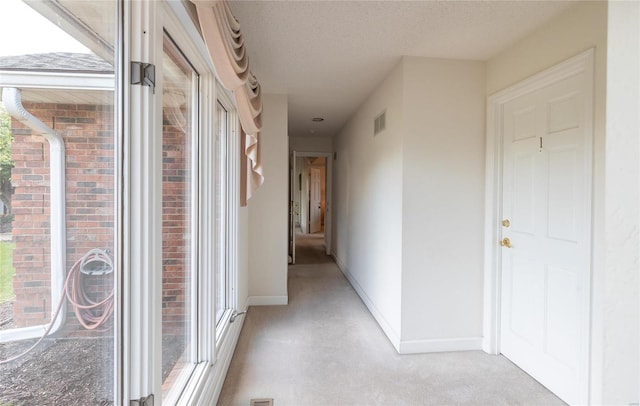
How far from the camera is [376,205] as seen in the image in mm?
3092

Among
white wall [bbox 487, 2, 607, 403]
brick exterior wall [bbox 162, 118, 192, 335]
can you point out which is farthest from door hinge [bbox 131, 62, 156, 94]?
white wall [bbox 487, 2, 607, 403]

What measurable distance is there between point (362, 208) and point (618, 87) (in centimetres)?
316

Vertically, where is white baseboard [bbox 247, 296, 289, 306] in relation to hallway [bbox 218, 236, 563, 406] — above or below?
above

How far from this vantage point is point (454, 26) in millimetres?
1923

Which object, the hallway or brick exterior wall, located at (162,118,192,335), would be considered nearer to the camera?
brick exterior wall, located at (162,118,192,335)

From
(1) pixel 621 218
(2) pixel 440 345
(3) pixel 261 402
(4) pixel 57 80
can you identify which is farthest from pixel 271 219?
(1) pixel 621 218

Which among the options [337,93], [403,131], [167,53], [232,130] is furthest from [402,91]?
[167,53]

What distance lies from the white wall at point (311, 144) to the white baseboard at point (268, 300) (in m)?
3.24

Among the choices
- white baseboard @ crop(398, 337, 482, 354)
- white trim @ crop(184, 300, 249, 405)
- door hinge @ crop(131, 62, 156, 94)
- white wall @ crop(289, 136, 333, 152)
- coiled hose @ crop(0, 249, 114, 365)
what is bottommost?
white baseboard @ crop(398, 337, 482, 354)

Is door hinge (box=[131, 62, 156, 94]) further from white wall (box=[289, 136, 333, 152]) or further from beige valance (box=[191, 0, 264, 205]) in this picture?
white wall (box=[289, 136, 333, 152])

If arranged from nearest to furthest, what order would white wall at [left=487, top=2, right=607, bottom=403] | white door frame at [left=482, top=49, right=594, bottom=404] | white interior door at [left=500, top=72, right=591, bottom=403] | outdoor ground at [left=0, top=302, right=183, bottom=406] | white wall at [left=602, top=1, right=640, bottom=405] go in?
white wall at [left=602, top=1, right=640, bottom=405]
outdoor ground at [left=0, top=302, right=183, bottom=406]
white wall at [left=487, top=2, right=607, bottom=403]
white interior door at [left=500, top=72, right=591, bottom=403]
white door frame at [left=482, top=49, right=594, bottom=404]

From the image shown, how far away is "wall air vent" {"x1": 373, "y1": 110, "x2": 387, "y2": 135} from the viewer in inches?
112

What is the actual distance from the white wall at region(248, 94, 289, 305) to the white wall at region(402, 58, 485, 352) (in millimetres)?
1551

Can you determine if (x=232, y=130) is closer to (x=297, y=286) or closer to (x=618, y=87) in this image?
(x=297, y=286)
